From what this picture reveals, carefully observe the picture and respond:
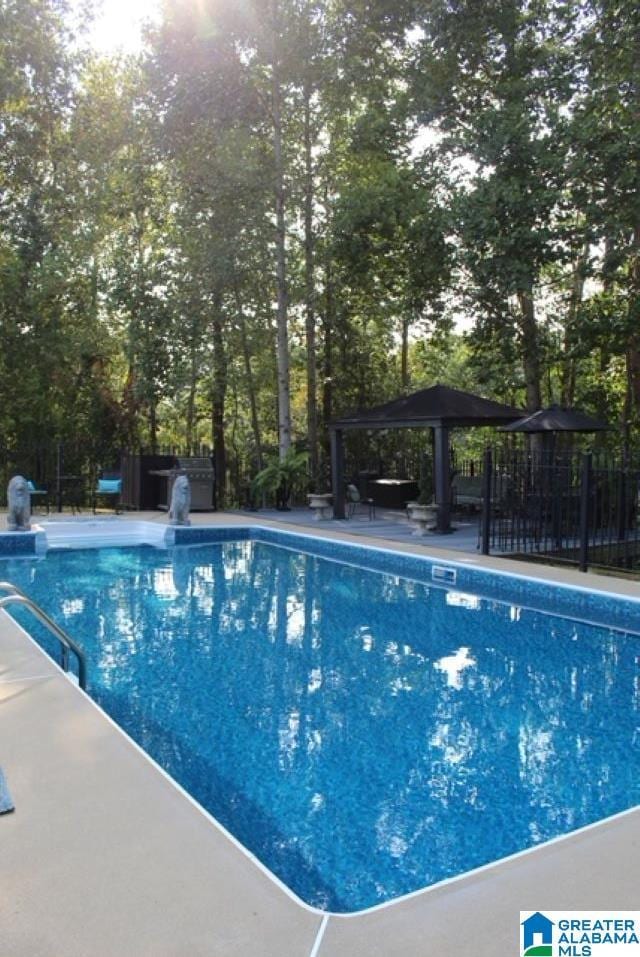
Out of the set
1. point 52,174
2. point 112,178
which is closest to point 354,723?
point 112,178

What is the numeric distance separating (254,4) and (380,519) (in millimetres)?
10060

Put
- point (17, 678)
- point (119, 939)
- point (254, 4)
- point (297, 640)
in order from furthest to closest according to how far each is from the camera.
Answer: point (254, 4) → point (297, 640) → point (17, 678) → point (119, 939)

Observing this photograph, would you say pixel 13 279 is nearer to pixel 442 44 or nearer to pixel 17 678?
pixel 442 44

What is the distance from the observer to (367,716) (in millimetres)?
4734

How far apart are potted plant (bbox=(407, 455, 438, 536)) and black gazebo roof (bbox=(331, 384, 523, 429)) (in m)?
0.74

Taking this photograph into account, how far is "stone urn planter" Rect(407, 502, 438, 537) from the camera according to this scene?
11.6m

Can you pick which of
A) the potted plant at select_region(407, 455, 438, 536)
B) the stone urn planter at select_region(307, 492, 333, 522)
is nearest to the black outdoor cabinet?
the stone urn planter at select_region(307, 492, 333, 522)

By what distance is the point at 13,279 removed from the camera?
1633cm

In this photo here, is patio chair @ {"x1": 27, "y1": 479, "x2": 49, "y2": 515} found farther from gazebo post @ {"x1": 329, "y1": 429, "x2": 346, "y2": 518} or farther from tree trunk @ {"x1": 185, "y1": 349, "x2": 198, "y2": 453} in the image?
gazebo post @ {"x1": 329, "y1": 429, "x2": 346, "y2": 518}

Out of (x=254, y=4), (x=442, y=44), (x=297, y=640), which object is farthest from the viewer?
(x=254, y=4)

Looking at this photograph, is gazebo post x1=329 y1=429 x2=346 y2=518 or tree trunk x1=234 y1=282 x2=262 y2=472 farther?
tree trunk x1=234 y1=282 x2=262 y2=472

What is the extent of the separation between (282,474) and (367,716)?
33.1 feet

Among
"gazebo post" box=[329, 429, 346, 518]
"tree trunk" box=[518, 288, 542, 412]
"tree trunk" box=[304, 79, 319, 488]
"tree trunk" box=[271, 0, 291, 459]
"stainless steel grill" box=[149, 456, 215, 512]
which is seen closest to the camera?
"gazebo post" box=[329, 429, 346, 518]

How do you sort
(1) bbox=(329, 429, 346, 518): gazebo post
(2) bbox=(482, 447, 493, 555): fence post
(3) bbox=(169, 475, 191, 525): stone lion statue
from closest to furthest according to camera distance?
(2) bbox=(482, 447, 493, 555): fence post
(3) bbox=(169, 475, 191, 525): stone lion statue
(1) bbox=(329, 429, 346, 518): gazebo post
